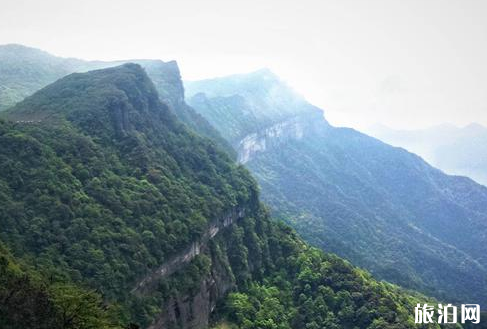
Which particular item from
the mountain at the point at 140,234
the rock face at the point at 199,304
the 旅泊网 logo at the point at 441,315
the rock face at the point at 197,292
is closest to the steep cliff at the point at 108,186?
the mountain at the point at 140,234

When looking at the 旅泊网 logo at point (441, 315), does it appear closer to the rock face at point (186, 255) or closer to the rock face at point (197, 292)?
the rock face at point (197, 292)

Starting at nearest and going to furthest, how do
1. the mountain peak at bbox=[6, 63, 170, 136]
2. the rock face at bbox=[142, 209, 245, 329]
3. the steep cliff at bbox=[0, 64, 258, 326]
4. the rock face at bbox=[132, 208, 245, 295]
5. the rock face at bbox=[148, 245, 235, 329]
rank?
1. the steep cliff at bbox=[0, 64, 258, 326]
2. the rock face at bbox=[132, 208, 245, 295]
3. the rock face at bbox=[142, 209, 245, 329]
4. the rock face at bbox=[148, 245, 235, 329]
5. the mountain peak at bbox=[6, 63, 170, 136]

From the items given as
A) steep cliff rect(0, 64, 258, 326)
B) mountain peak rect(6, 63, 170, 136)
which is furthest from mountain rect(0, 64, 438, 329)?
mountain peak rect(6, 63, 170, 136)

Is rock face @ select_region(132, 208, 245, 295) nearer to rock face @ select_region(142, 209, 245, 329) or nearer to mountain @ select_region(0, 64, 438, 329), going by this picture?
rock face @ select_region(142, 209, 245, 329)

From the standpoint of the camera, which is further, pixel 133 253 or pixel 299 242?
pixel 299 242

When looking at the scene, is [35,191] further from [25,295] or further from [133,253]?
[25,295]

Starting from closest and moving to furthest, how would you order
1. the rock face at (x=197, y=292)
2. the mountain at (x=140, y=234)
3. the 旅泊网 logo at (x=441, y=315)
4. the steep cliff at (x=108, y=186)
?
1. the mountain at (x=140, y=234)
2. the steep cliff at (x=108, y=186)
3. the rock face at (x=197, y=292)
4. the 旅泊网 logo at (x=441, y=315)

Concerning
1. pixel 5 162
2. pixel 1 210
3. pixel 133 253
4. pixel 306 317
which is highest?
pixel 5 162

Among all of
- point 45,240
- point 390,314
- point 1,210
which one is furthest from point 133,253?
point 390,314
